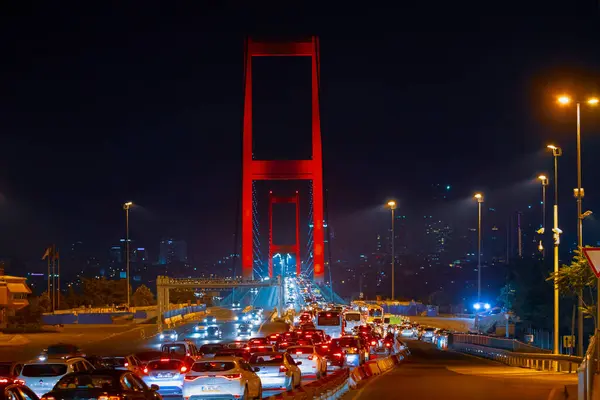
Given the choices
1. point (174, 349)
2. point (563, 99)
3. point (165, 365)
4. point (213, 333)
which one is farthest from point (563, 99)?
point (213, 333)

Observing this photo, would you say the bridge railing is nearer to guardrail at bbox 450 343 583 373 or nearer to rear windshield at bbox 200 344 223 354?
guardrail at bbox 450 343 583 373

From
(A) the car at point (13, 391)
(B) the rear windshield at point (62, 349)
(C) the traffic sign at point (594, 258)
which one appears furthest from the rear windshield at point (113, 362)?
(C) the traffic sign at point (594, 258)

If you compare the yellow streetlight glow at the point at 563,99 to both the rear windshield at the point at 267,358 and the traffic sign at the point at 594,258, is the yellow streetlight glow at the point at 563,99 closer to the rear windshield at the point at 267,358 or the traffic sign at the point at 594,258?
the rear windshield at the point at 267,358

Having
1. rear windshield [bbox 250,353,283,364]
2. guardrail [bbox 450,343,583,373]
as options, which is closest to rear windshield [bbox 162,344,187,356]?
rear windshield [bbox 250,353,283,364]

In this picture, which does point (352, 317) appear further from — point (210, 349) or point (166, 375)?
point (166, 375)

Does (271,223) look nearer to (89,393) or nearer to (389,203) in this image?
(389,203)

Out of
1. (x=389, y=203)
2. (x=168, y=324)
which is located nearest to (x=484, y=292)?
(x=389, y=203)
